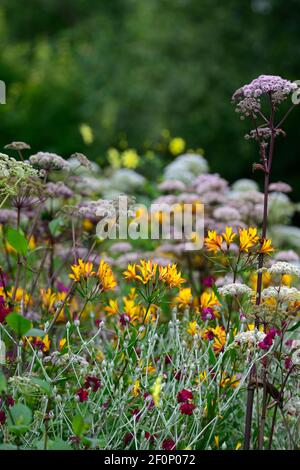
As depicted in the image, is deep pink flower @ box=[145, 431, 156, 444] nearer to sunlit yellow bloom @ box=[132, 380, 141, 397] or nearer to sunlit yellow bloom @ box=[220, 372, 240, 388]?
sunlit yellow bloom @ box=[132, 380, 141, 397]

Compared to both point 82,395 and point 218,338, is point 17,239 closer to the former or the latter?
point 82,395

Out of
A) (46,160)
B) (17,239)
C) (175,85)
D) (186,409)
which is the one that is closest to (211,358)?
(186,409)

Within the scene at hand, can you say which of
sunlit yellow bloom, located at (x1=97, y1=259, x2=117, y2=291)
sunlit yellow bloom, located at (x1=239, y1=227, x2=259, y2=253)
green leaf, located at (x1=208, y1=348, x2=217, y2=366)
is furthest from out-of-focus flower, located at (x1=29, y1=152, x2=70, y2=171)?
green leaf, located at (x1=208, y1=348, x2=217, y2=366)

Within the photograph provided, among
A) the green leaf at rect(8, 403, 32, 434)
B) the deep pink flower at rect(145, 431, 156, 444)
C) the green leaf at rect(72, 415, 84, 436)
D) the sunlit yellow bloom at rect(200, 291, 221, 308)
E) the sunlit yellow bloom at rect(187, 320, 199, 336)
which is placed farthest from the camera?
the sunlit yellow bloom at rect(200, 291, 221, 308)

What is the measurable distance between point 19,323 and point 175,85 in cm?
1731

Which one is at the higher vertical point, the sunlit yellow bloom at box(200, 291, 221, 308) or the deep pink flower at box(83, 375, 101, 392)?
the sunlit yellow bloom at box(200, 291, 221, 308)

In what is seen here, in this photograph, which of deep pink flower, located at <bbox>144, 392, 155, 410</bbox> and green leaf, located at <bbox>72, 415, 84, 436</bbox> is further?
deep pink flower, located at <bbox>144, 392, 155, 410</bbox>

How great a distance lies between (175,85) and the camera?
19188 millimetres

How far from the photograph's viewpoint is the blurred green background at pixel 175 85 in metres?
16.9

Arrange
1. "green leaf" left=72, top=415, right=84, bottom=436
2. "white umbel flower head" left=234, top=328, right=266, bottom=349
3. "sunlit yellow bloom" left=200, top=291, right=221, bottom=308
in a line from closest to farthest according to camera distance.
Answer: "green leaf" left=72, top=415, right=84, bottom=436, "white umbel flower head" left=234, top=328, right=266, bottom=349, "sunlit yellow bloom" left=200, top=291, right=221, bottom=308

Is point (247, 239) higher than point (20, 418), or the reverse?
point (247, 239)

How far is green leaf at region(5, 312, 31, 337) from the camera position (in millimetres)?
2350

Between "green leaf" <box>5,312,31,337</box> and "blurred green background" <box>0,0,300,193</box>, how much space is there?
12.3m

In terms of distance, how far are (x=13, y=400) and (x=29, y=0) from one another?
96.2 feet
